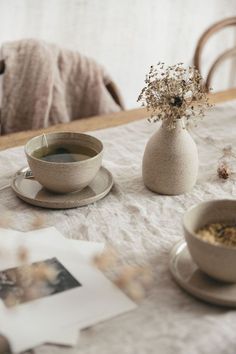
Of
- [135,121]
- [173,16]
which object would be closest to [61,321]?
[135,121]

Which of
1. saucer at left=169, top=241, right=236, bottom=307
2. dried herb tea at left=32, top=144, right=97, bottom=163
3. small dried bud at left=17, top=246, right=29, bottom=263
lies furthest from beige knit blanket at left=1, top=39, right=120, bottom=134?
saucer at left=169, top=241, right=236, bottom=307

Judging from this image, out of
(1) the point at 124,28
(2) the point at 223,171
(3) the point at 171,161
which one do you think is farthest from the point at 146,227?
(1) the point at 124,28

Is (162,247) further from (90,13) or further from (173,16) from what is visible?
(173,16)

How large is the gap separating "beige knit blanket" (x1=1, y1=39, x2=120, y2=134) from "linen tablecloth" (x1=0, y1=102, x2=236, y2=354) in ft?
1.27

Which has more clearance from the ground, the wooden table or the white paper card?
the white paper card

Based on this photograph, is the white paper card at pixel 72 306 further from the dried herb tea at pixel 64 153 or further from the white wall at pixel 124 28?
the white wall at pixel 124 28

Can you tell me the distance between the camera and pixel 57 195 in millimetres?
1167

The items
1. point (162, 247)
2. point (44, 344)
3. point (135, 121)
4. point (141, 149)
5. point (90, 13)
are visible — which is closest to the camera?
point (44, 344)

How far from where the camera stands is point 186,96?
1.13 meters

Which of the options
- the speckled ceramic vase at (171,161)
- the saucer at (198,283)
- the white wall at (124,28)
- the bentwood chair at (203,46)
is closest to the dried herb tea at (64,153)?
the speckled ceramic vase at (171,161)

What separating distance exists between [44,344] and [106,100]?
1.28 meters

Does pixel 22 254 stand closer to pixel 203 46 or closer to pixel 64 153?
pixel 64 153

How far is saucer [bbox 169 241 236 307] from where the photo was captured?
2.76 ft

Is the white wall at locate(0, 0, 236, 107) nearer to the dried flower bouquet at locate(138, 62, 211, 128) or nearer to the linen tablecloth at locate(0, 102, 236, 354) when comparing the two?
the linen tablecloth at locate(0, 102, 236, 354)
